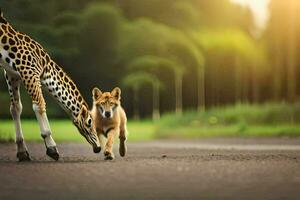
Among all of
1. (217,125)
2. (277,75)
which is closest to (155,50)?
(217,125)

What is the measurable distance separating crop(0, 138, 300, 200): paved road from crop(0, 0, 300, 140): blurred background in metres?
12.0

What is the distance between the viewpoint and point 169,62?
33.8 metres

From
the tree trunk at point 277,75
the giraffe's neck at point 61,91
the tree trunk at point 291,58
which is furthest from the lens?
the tree trunk at point 291,58

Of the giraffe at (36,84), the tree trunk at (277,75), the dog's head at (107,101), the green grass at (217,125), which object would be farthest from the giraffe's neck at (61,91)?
the tree trunk at (277,75)

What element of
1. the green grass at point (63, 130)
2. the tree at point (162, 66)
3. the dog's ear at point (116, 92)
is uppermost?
the tree at point (162, 66)

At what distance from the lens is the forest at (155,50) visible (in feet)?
106

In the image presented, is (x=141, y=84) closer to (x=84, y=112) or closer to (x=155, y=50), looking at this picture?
(x=155, y=50)

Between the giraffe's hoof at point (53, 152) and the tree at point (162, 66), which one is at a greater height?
the tree at point (162, 66)

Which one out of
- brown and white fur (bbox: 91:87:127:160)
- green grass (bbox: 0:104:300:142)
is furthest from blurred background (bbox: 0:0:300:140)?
brown and white fur (bbox: 91:87:127:160)

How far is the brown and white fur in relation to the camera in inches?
530

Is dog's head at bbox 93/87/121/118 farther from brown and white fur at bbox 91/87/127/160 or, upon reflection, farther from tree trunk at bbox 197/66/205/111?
tree trunk at bbox 197/66/205/111

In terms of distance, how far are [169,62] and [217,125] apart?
6.43 m

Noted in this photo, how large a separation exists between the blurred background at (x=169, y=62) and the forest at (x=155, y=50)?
0.15 feet

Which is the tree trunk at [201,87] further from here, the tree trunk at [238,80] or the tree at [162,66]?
the tree trunk at [238,80]
